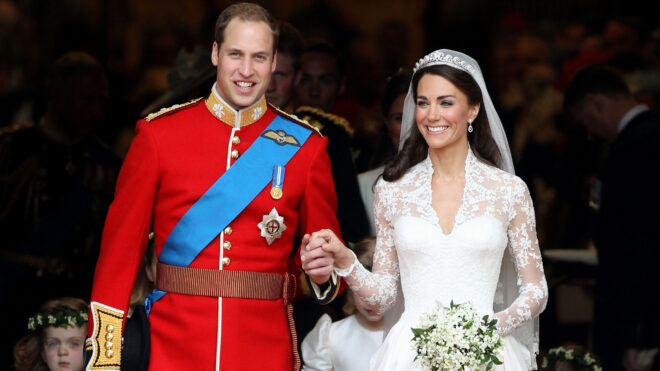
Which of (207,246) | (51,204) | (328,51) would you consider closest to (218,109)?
(207,246)

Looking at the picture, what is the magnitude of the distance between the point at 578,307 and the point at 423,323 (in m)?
4.21

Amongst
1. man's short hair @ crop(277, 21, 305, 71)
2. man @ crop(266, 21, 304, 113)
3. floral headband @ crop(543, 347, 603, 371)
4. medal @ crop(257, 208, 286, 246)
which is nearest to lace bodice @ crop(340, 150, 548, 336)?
medal @ crop(257, 208, 286, 246)

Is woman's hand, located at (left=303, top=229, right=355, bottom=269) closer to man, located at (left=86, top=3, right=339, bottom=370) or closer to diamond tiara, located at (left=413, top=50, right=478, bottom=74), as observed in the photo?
man, located at (left=86, top=3, right=339, bottom=370)

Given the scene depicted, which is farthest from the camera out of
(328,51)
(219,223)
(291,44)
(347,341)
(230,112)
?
(328,51)

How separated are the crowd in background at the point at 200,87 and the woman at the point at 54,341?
677 millimetres

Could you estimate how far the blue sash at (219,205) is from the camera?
4.21 meters

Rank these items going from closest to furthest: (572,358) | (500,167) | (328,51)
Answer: (500,167)
(572,358)
(328,51)

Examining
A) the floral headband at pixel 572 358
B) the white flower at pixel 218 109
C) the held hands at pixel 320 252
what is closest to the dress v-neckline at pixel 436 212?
the held hands at pixel 320 252

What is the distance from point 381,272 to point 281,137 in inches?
23.9

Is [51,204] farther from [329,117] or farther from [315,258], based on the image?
[315,258]

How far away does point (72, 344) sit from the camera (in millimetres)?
5688

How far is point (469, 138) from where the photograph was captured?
15.4 ft

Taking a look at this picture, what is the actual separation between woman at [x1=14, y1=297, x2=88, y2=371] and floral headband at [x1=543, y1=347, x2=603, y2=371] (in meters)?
2.15

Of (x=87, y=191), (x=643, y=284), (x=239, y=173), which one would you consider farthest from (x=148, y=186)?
(x=643, y=284)
